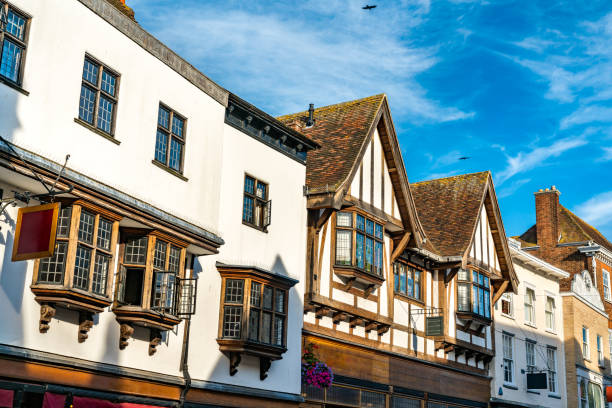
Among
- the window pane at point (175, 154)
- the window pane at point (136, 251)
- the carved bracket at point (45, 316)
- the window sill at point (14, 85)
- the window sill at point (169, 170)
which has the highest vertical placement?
the window pane at point (175, 154)

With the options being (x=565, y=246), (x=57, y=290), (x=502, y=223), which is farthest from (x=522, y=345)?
Result: (x=57, y=290)

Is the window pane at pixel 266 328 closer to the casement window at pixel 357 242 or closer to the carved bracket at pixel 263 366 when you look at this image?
the carved bracket at pixel 263 366

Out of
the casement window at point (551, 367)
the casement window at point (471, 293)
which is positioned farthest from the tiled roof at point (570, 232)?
the casement window at point (471, 293)

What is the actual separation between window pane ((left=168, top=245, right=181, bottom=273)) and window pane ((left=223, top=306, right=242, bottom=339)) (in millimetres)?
2426

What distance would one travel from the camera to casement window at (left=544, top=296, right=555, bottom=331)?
3838cm

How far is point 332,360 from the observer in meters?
22.9

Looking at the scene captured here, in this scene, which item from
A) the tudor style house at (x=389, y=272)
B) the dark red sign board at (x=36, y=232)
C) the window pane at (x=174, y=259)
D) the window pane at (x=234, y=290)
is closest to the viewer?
the dark red sign board at (x=36, y=232)

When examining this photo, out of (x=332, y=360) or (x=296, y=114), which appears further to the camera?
(x=296, y=114)

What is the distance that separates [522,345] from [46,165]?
26.0 meters

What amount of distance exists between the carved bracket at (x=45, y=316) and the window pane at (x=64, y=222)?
52.1 inches

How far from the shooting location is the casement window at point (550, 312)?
38.4 m

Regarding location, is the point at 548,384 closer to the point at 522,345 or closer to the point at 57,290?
the point at 522,345

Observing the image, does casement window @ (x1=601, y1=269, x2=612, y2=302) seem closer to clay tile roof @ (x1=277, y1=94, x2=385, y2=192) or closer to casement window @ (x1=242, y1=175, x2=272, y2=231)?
clay tile roof @ (x1=277, y1=94, x2=385, y2=192)

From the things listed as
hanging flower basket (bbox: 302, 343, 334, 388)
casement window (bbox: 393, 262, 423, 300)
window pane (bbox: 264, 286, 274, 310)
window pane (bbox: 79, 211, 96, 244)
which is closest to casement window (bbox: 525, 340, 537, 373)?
casement window (bbox: 393, 262, 423, 300)
